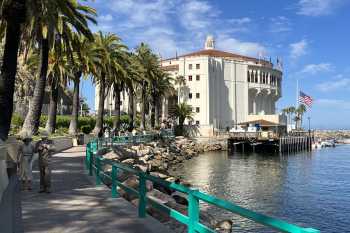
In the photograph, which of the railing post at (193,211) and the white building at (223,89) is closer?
the railing post at (193,211)

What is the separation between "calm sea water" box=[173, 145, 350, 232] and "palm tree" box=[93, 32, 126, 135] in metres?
11.2

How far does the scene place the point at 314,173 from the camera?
43.2 meters

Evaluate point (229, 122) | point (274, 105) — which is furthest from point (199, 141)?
point (274, 105)

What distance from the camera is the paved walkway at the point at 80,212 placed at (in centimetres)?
856

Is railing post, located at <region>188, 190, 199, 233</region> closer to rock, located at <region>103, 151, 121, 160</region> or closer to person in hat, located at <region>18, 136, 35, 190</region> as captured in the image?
person in hat, located at <region>18, 136, 35, 190</region>

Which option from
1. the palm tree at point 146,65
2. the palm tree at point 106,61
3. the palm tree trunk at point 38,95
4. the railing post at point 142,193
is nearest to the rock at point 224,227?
the railing post at point 142,193

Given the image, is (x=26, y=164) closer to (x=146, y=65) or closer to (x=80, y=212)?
(x=80, y=212)

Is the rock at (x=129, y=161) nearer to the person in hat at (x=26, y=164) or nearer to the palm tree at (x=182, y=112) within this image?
the person in hat at (x=26, y=164)

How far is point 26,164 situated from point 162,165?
29.3 meters

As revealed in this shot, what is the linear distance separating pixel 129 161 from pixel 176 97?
214 feet

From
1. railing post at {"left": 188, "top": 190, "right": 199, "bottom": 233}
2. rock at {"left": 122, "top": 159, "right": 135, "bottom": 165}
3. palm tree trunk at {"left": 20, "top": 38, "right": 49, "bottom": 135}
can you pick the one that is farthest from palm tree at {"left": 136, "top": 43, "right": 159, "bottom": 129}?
railing post at {"left": 188, "top": 190, "right": 199, "bottom": 233}

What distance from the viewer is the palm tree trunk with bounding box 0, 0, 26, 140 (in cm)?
1892

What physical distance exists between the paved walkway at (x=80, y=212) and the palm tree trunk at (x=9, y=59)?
531 centimetres

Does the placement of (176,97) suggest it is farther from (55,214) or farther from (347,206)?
(55,214)
